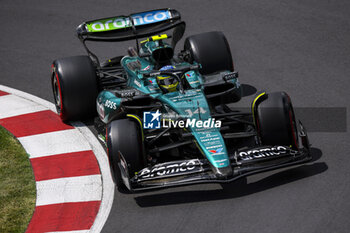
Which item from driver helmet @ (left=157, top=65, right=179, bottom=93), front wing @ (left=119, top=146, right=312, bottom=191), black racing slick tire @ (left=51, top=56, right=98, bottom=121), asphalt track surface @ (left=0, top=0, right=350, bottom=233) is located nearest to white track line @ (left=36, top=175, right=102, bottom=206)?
asphalt track surface @ (left=0, top=0, right=350, bottom=233)

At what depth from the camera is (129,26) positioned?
29.8 ft

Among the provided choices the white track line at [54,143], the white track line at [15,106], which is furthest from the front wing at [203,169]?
the white track line at [15,106]

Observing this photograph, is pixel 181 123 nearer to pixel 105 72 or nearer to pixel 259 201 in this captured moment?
pixel 259 201

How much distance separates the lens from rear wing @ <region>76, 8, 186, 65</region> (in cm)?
896

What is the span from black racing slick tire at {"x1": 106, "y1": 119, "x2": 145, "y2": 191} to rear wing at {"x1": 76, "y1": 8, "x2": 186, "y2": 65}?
2463mm

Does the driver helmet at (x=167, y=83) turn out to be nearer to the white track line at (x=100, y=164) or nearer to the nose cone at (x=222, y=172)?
the white track line at (x=100, y=164)

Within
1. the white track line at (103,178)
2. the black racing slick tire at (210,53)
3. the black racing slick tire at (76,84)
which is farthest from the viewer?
the black racing slick tire at (210,53)

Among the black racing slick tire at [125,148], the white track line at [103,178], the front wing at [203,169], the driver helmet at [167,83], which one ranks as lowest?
the white track line at [103,178]

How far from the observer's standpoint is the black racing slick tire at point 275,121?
7023mm

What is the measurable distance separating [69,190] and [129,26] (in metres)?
3.03

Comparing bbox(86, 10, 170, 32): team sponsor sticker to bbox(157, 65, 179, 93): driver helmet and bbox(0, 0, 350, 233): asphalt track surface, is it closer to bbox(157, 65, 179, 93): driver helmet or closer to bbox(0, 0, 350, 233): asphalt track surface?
bbox(157, 65, 179, 93): driver helmet

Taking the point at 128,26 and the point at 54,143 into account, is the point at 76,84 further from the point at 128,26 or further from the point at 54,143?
the point at 128,26

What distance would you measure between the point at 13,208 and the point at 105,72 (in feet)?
9.95

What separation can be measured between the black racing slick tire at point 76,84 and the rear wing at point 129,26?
0.42 m
